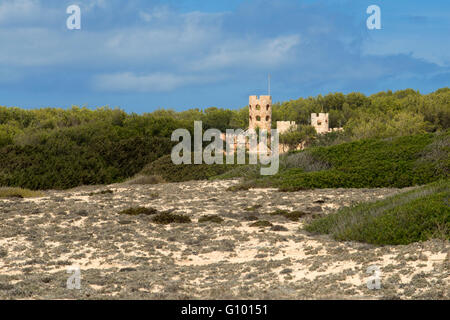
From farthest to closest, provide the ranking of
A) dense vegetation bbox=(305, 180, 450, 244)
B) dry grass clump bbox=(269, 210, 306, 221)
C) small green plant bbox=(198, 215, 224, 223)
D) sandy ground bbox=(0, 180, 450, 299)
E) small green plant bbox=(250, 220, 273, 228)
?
dry grass clump bbox=(269, 210, 306, 221) < small green plant bbox=(198, 215, 224, 223) < small green plant bbox=(250, 220, 273, 228) < dense vegetation bbox=(305, 180, 450, 244) < sandy ground bbox=(0, 180, 450, 299)

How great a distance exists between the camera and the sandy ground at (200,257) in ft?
25.9

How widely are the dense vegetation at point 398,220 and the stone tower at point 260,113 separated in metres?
38.7

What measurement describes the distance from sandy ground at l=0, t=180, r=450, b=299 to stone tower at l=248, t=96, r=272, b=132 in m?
34.0

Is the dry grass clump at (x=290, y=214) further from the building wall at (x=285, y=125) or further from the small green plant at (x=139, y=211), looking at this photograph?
the building wall at (x=285, y=125)

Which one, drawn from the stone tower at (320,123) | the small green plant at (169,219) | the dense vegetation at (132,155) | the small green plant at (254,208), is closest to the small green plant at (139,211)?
the small green plant at (169,219)

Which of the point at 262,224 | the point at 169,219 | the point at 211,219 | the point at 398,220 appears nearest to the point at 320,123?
the point at 211,219

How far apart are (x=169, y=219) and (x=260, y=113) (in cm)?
3815

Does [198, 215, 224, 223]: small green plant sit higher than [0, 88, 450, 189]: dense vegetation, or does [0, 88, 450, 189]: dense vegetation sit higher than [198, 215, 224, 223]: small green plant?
[0, 88, 450, 189]: dense vegetation

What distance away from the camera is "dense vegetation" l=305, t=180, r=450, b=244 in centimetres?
1022

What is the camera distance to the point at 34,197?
67.1 ft

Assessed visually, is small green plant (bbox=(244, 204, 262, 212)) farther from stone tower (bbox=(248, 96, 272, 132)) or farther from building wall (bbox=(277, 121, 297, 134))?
building wall (bbox=(277, 121, 297, 134))

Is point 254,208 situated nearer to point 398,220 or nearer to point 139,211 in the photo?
point 139,211

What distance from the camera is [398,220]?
35.5 ft

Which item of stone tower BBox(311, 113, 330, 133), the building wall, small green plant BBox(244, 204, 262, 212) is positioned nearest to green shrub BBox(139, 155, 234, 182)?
small green plant BBox(244, 204, 262, 212)
